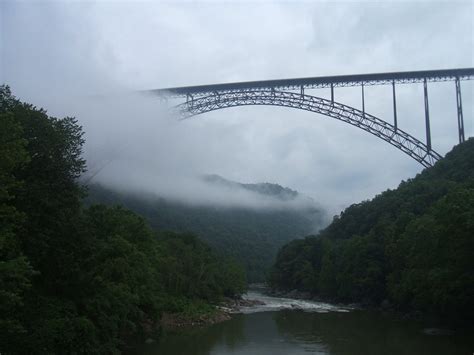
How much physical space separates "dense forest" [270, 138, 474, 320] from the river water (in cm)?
249

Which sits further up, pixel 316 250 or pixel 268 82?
pixel 268 82

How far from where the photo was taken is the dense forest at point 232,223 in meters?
87.5

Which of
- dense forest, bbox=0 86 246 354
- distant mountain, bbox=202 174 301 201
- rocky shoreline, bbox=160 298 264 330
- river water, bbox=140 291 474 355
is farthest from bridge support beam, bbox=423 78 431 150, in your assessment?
distant mountain, bbox=202 174 301 201

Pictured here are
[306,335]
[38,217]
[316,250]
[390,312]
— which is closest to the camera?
[38,217]

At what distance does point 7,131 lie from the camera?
11.9m

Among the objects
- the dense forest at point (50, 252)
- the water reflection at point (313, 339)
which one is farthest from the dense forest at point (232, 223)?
the dense forest at point (50, 252)

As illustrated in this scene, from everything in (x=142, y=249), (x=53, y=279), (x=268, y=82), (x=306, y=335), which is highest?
(x=268, y=82)

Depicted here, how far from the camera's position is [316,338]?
27.1m

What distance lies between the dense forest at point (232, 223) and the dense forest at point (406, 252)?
53.1 ft

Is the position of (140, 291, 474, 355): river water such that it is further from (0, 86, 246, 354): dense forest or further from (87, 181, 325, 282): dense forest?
(87, 181, 325, 282): dense forest

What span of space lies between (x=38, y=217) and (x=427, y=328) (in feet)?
80.0

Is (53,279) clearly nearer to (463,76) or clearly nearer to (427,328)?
(427,328)

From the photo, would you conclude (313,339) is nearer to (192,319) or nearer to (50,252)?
(192,319)

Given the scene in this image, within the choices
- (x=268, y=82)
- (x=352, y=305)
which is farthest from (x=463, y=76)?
(x=352, y=305)
